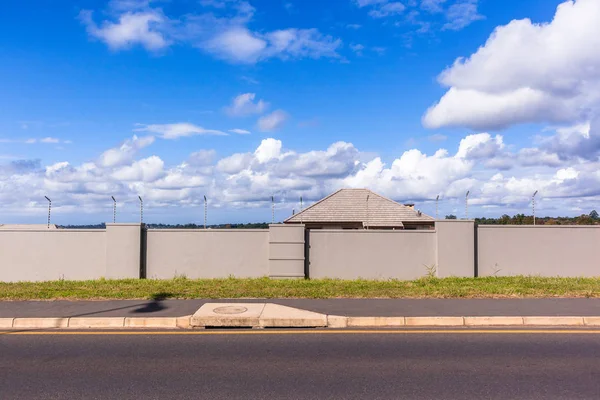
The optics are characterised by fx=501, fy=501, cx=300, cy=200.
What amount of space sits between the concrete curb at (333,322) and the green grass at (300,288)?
2059mm

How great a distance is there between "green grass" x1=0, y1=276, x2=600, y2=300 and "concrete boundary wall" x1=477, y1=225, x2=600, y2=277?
710mm

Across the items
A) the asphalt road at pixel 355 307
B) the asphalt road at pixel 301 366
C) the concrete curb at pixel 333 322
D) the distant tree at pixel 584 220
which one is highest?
the distant tree at pixel 584 220

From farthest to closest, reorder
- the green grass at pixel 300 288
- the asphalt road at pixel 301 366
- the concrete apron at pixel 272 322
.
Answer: the green grass at pixel 300 288 → the concrete apron at pixel 272 322 → the asphalt road at pixel 301 366

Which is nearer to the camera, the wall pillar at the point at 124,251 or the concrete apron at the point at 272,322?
the concrete apron at the point at 272,322

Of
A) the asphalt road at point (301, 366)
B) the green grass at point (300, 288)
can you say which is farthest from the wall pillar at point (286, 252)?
the asphalt road at point (301, 366)

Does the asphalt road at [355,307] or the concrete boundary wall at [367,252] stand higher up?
the concrete boundary wall at [367,252]

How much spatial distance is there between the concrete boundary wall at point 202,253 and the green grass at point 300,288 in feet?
2.47

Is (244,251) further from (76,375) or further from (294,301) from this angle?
(76,375)

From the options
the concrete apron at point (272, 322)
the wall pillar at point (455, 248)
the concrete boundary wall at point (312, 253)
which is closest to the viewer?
the concrete apron at point (272, 322)

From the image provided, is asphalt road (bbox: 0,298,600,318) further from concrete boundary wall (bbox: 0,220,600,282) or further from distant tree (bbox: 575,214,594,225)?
distant tree (bbox: 575,214,594,225)

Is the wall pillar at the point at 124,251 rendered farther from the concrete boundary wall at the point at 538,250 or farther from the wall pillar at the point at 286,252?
the concrete boundary wall at the point at 538,250

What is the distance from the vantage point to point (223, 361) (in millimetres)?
6730

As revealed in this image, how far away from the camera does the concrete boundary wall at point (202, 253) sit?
15.0 m

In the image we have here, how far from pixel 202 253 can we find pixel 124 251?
2.26 meters
